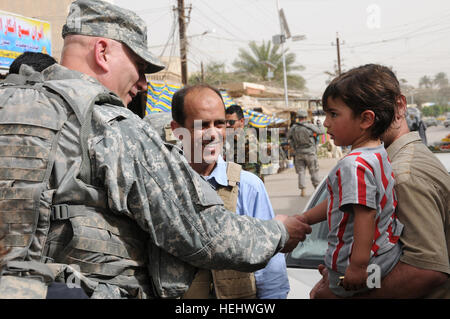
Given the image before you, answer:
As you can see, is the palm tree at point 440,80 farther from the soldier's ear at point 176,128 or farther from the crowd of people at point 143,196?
the crowd of people at point 143,196

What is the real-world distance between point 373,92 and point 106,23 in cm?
110

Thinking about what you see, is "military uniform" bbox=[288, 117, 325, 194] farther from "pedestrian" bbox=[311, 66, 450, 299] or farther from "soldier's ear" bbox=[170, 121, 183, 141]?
"pedestrian" bbox=[311, 66, 450, 299]

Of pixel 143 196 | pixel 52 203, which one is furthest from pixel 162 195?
pixel 52 203

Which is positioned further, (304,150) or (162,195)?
(304,150)

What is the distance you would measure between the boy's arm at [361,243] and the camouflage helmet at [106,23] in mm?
1048

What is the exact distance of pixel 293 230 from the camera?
1.92 m

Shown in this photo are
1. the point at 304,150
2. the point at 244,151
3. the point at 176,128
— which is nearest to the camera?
the point at 176,128

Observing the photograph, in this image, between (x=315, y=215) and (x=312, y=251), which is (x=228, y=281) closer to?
(x=315, y=215)

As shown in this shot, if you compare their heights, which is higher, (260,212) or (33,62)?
(33,62)

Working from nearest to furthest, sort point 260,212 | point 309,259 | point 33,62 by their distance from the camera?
point 260,212
point 309,259
point 33,62

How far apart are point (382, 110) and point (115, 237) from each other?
1135 mm

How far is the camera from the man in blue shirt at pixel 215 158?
2174mm

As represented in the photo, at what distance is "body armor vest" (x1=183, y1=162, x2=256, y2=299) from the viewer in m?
2.06
